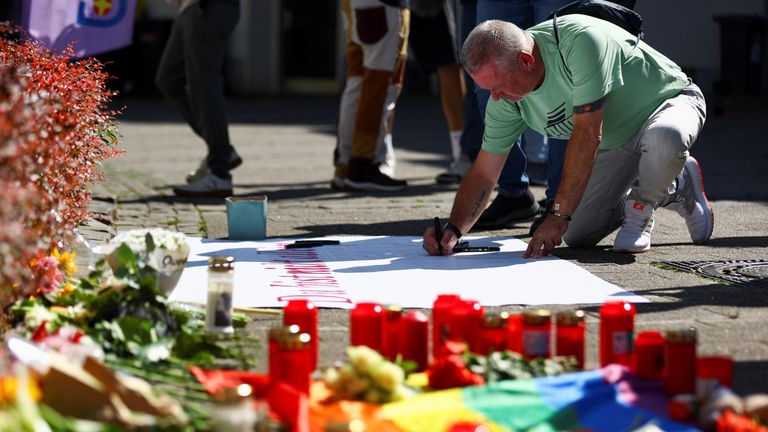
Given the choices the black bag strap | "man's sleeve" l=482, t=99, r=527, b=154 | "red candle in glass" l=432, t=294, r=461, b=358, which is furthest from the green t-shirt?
"red candle in glass" l=432, t=294, r=461, b=358

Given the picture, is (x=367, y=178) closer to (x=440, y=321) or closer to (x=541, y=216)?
(x=541, y=216)

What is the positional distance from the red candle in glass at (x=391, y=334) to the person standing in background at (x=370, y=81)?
14.5 feet

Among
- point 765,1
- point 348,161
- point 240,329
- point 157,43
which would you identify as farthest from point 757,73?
point 240,329

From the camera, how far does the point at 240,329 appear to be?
3775mm

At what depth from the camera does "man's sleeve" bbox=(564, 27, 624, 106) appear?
15.9ft

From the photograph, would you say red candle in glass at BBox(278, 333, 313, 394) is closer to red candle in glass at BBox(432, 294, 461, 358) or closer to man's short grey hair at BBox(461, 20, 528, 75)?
red candle in glass at BBox(432, 294, 461, 358)

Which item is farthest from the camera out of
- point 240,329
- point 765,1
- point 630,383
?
point 765,1

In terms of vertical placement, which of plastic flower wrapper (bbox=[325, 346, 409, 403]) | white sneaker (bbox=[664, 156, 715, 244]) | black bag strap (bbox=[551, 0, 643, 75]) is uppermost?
black bag strap (bbox=[551, 0, 643, 75])

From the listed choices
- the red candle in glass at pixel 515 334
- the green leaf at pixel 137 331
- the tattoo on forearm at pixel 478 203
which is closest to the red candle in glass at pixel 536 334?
the red candle in glass at pixel 515 334

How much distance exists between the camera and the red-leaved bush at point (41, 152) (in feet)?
9.15

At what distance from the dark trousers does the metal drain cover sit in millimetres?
3067

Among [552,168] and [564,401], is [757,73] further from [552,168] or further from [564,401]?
[564,401]

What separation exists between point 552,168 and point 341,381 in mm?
3333

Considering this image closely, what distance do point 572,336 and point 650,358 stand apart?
22cm
